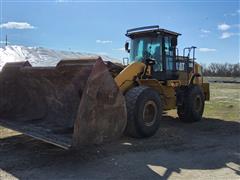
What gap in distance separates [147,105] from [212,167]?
2.16 metres

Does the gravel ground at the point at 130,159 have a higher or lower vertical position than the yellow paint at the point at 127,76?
lower

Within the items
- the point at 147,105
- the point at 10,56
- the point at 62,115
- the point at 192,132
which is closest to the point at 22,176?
the point at 62,115

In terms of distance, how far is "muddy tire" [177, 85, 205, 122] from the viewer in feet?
31.8

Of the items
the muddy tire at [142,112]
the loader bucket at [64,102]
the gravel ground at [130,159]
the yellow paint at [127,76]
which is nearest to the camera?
the gravel ground at [130,159]

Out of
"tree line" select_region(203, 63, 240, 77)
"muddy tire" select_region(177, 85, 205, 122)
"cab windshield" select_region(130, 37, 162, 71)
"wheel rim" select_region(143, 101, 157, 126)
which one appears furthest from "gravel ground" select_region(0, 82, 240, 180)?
"tree line" select_region(203, 63, 240, 77)

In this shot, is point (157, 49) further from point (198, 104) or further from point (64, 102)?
point (64, 102)

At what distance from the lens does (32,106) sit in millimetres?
7285

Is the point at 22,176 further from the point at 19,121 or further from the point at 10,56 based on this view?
the point at 10,56

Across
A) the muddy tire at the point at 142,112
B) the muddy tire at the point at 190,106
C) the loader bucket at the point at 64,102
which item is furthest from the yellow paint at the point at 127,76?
the muddy tire at the point at 190,106

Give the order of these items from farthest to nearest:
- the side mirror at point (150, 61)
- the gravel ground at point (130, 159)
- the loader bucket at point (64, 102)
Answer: the side mirror at point (150, 61), the loader bucket at point (64, 102), the gravel ground at point (130, 159)

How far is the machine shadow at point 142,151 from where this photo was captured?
17.2 feet

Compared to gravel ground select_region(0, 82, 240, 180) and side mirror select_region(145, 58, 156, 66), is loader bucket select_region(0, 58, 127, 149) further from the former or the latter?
side mirror select_region(145, 58, 156, 66)

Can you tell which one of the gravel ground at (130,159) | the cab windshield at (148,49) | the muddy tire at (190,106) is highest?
the cab windshield at (148,49)

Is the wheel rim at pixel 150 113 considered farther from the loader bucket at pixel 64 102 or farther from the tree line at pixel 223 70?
the tree line at pixel 223 70
